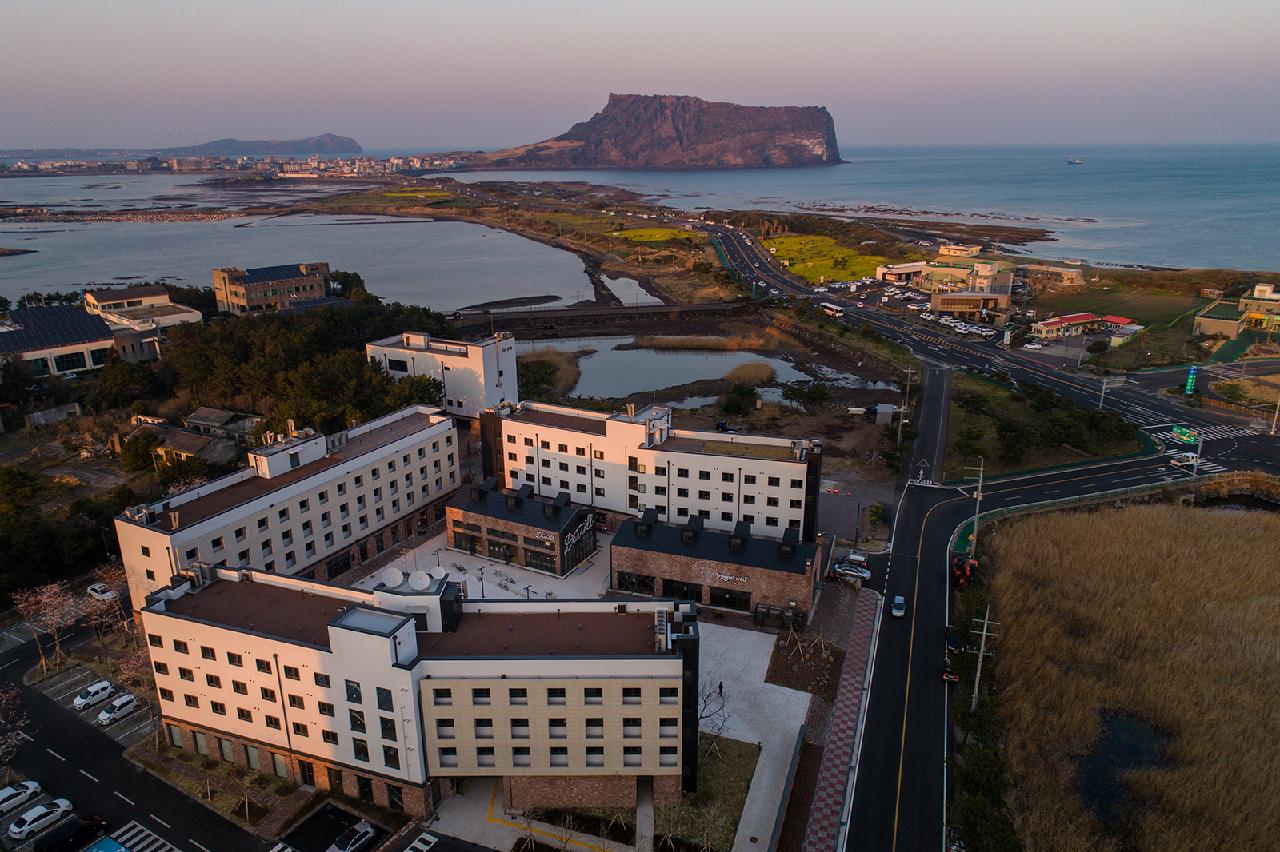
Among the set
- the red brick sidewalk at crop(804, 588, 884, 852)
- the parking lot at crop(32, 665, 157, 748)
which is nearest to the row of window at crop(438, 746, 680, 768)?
the red brick sidewalk at crop(804, 588, 884, 852)

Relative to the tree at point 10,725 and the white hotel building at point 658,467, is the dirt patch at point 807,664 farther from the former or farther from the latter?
the tree at point 10,725

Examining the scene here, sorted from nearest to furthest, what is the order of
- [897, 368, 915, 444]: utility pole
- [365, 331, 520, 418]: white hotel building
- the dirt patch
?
the dirt patch < [897, 368, 915, 444]: utility pole < [365, 331, 520, 418]: white hotel building

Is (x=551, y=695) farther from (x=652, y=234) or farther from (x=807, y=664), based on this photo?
(x=652, y=234)

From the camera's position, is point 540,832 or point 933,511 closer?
point 540,832

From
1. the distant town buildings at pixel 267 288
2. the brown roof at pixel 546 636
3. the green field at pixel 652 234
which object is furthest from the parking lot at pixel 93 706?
the green field at pixel 652 234

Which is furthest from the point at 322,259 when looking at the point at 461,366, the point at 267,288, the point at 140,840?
the point at 140,840

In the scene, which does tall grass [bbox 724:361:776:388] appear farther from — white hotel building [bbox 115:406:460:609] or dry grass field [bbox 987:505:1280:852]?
white hotel building [bbox 115:406:460:609]
